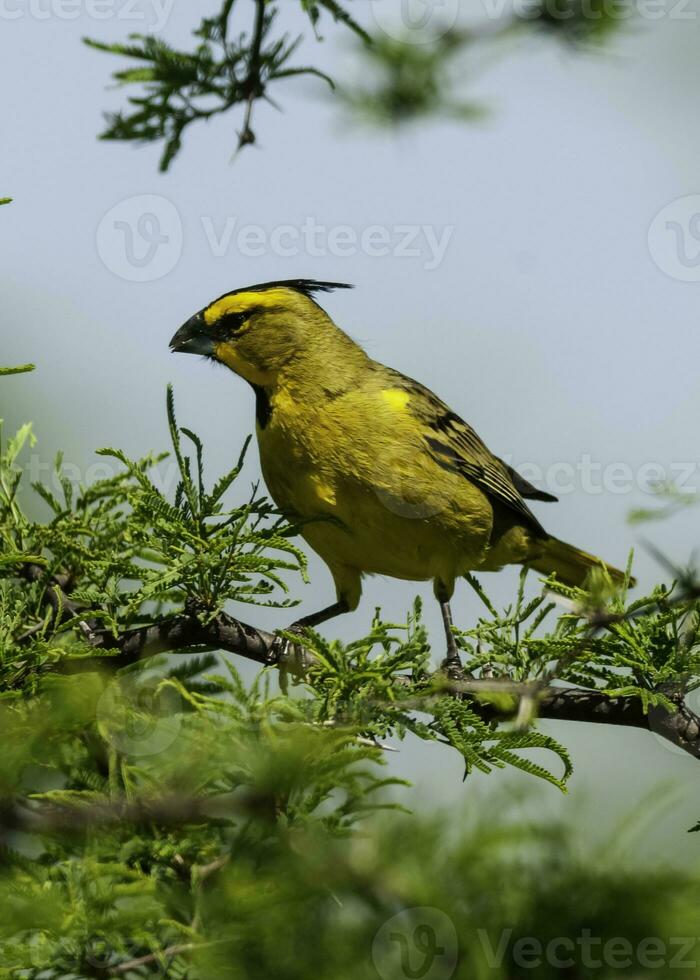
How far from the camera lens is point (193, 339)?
500 cm

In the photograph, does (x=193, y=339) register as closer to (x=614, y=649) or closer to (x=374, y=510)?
(x=374, y=510)

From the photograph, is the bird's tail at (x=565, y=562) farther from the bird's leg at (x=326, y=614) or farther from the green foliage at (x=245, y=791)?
the green foliage at (x=245, y=791)

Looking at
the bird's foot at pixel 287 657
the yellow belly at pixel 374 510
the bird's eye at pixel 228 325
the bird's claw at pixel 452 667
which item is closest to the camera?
the bird's foot at pixel 287 657

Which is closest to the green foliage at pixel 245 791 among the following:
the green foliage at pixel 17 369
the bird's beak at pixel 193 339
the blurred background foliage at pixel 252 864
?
the blurred background foliage at pixel 252 864

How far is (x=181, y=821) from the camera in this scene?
2.47 meters

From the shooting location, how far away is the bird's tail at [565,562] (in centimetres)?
570

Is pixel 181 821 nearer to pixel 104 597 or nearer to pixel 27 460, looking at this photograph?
pixel 104 597

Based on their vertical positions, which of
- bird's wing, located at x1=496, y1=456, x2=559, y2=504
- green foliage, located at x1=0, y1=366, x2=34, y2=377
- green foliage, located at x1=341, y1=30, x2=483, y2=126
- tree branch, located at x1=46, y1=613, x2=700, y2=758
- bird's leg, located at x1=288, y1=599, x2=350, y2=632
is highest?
green foliage, located at x1=341, y1=30, x2=483, y2=126

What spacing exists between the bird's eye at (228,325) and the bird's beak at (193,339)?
6 centimetres

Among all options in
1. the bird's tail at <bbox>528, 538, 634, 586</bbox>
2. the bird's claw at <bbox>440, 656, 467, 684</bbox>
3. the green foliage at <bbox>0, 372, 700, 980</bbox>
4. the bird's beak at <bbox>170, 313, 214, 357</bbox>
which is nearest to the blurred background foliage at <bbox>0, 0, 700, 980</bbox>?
the green foliage at <bbox>0, 372, 700, 980</bbox>

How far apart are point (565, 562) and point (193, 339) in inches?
87.3

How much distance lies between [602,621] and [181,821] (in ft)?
3.74

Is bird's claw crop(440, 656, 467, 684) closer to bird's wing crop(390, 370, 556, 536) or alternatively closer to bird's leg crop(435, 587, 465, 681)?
bird's leg crop(435, 587, 465, 681)

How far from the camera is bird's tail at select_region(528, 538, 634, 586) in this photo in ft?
18.7
